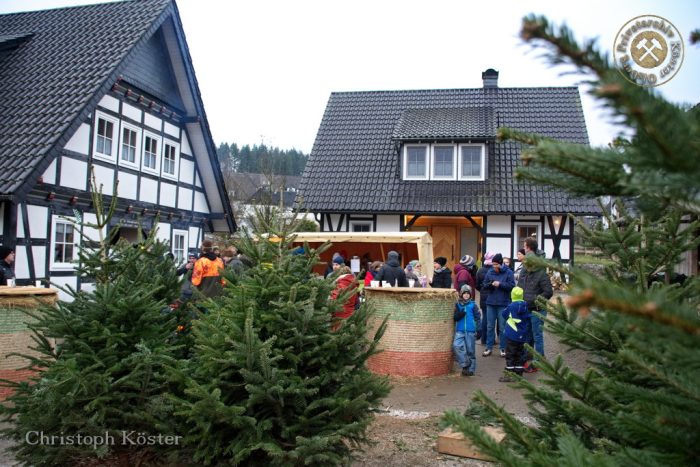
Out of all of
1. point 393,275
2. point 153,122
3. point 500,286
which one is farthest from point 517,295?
point 153,122

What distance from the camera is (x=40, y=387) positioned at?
4.14m

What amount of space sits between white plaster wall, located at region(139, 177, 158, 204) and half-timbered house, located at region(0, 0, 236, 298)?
0.03 m

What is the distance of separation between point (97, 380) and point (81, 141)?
9842 mm

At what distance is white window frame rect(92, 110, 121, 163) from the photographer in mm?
12781

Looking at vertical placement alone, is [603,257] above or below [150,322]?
above

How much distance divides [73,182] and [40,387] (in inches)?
360

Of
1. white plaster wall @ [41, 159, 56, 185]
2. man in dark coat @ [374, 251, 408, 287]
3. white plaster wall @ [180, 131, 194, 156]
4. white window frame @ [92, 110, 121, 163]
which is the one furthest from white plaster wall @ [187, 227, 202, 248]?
man in dark coat @ [374, 251, 408, 287]

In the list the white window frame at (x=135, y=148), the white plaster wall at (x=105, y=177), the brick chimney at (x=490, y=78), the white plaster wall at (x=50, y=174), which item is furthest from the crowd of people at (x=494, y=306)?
the brick chimney at (x=490, y=78)

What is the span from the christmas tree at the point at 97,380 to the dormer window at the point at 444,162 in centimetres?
1544

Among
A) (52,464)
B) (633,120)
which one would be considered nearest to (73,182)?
(52,464)

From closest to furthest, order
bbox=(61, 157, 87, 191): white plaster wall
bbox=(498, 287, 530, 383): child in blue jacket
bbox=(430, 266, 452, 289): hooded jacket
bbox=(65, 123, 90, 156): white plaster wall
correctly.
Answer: bbox=(498, 287, 530, 383): child in blue jacket, bbox=(430, 266, 452, 289): hooded jacket, bbox=(61, 157, 87, 191): white plaster wall, bbox=(65, 123, 90, 156): white plaster wall

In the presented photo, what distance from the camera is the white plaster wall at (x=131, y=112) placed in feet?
45.4

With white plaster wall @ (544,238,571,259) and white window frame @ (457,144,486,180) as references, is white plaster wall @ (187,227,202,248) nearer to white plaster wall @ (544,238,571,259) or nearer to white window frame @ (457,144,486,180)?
white window frame @ (457,144,486,180)

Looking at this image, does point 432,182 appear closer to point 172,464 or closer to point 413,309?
A: point 413,309
